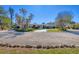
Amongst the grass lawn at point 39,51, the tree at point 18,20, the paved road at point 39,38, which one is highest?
the tree at point 18,20

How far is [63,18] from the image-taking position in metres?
6.82

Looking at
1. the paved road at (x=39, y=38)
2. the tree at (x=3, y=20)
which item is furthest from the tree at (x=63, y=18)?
the tree at (x=3, y=20)

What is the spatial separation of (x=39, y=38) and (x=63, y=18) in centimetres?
49

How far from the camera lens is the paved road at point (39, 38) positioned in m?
6.79

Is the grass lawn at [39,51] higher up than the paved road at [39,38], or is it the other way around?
the paved road at [39,38]

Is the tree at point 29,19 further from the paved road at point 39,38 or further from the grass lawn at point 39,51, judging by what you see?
the grass lawn at point 39,51

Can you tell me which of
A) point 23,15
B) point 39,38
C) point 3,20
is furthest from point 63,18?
point 3,20

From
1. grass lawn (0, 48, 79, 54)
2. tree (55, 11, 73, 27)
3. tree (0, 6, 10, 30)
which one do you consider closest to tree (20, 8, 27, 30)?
tree (0, 6, 10, 30)

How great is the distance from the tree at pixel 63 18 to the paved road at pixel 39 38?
0.16 meters

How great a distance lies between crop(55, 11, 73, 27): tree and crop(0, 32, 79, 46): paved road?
16 cm

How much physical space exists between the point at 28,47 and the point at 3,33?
17.9 inches

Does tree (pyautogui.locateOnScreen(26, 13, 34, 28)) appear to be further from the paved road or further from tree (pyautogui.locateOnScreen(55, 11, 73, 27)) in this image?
tree (pyautogui.locateOnScreen(55, 11, 73, 27))

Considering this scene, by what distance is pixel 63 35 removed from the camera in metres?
6.83
